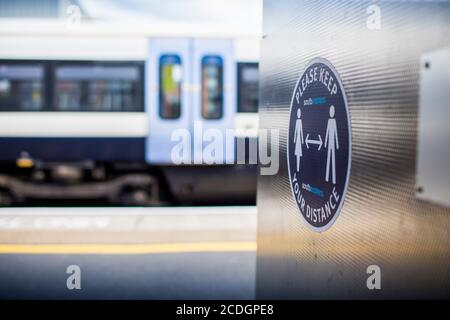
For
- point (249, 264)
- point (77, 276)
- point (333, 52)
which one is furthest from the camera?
point (249, 264)

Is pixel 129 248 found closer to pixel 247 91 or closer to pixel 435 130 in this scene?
pixel 247 91

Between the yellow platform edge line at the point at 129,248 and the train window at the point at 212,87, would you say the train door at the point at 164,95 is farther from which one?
the yellow platform edge line at the point at 129,248

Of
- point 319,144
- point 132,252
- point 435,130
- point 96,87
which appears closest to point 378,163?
point 435,130

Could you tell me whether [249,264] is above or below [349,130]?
below

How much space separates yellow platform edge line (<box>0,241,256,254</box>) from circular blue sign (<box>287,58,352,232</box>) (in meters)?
3.42

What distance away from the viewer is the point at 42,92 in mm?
8734

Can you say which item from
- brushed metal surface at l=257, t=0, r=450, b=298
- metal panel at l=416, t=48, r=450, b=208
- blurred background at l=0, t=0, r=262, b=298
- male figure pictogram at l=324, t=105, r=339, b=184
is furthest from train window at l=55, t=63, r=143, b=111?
metal panel at l=416, t=48, r=450, b=208

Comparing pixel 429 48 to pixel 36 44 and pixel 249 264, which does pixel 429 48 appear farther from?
pixel 36 44

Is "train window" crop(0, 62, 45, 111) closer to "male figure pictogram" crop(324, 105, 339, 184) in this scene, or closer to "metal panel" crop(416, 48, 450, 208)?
"male figure pictogram" crop(324, 105, 339, 184)

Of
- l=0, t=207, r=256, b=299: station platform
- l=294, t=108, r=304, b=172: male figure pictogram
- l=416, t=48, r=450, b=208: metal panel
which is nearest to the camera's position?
l=416, t=48, r=450, b=208: metal panel

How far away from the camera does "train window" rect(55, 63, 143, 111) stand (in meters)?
8.66

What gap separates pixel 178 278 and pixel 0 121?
472cm

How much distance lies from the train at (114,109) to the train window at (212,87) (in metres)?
0.01
